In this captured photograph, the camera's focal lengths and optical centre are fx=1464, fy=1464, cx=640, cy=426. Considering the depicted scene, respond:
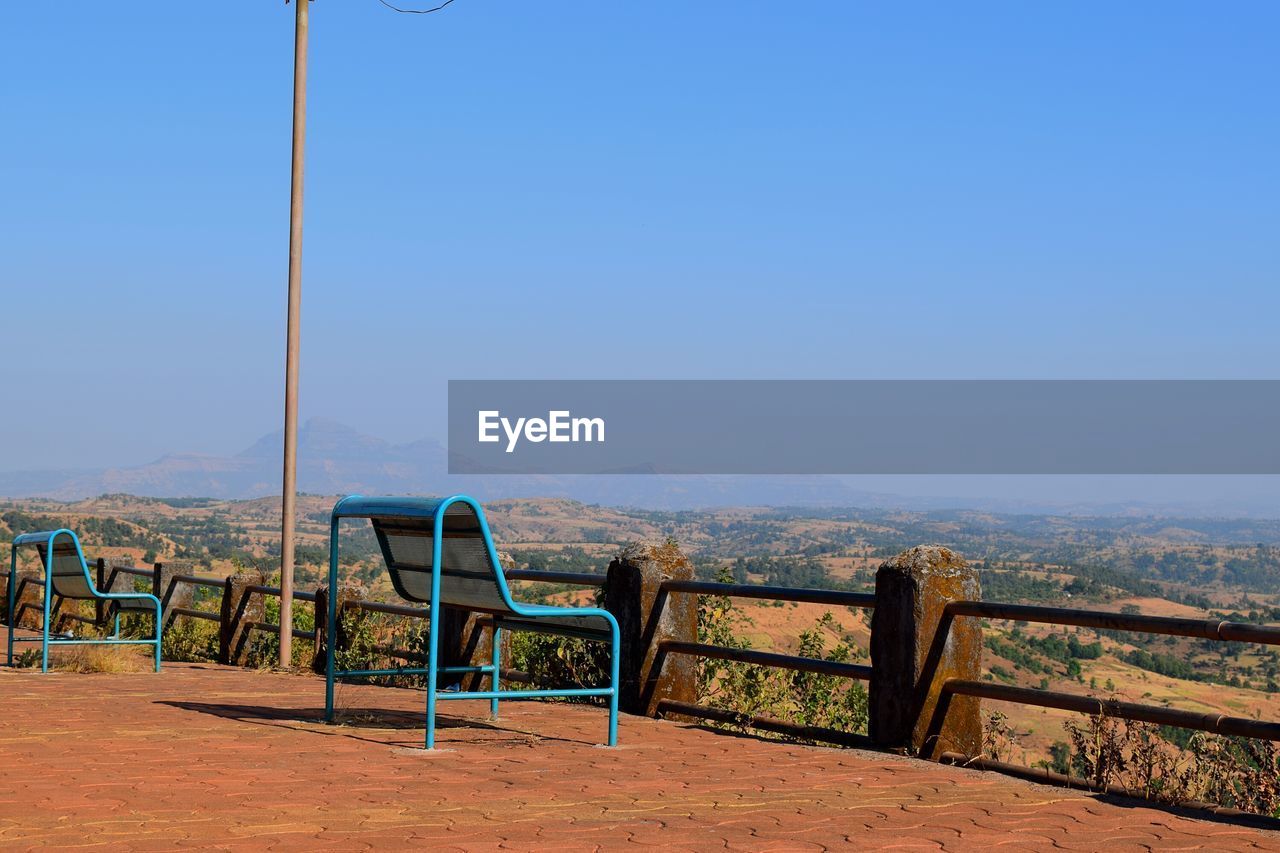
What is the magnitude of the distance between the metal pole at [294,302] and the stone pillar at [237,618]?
69 cm

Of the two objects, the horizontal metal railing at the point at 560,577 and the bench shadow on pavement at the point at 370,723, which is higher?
the horizontal metal railing at the point at 560,577

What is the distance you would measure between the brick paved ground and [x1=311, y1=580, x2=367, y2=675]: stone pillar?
333 cm

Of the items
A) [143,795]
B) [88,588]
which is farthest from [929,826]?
[88,588]

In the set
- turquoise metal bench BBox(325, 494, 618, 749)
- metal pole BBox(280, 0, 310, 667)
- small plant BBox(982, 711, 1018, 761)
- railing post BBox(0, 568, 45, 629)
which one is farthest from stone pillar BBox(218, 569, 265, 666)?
small plant BBox(982, 711, 1018, 761)

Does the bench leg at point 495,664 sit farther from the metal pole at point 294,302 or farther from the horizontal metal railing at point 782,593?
the metal pole at point 294,302

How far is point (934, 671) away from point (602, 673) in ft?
11.1

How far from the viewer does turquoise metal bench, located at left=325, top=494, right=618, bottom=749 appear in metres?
8.02

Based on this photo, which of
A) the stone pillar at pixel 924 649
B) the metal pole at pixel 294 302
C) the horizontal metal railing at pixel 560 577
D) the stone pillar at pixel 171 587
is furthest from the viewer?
the stone pillar at pixel 171 587

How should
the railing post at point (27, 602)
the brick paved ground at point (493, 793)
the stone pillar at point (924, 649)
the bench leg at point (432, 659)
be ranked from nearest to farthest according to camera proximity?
the brick paved ground at point (493, 793)
the bench leg at point (432, 659)
the stone pillar at point (924, 649)
the railing post at point (27, 602)

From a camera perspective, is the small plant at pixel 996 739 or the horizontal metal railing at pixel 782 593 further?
the horizontal metal railing at pixel 782 593

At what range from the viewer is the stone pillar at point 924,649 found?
27.6ft

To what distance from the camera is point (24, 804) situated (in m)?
6.29

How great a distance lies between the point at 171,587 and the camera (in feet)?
55.6

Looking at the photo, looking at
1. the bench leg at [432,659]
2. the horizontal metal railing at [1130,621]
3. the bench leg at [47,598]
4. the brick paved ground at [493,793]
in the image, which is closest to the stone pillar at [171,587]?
the bench leg at [47,598]
